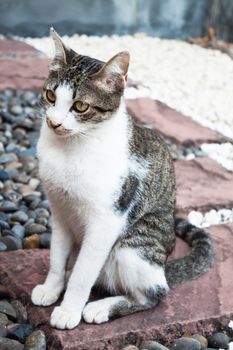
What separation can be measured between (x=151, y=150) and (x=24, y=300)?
2.53 ft

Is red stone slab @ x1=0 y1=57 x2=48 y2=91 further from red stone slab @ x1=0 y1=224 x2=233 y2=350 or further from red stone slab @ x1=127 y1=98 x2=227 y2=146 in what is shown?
red stone slab @ x1=0 y1=224 x2=233 y2=350

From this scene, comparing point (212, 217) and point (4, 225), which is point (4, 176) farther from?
point (212, 217)

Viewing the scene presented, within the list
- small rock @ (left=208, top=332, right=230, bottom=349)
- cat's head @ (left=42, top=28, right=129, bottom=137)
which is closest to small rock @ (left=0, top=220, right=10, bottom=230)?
cat's head @ (left=42, top=28, right=129, bottom=137)

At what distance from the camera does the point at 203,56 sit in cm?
723

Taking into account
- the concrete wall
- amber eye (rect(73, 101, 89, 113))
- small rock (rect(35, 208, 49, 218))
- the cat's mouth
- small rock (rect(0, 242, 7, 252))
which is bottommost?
the concrete wall

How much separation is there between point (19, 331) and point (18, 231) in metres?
0.83

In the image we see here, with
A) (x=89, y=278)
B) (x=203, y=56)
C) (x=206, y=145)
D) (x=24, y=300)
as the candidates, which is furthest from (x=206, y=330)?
(x=203, y=56)

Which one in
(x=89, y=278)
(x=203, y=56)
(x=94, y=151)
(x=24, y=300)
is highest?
(x=94, y=151)

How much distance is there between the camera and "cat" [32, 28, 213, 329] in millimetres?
2393

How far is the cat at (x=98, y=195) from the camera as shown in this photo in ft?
7.85

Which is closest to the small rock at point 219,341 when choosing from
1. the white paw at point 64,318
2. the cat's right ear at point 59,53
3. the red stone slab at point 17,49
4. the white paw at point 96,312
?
the white paw at point 96,312

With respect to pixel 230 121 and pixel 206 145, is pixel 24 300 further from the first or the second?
pixel 230 121

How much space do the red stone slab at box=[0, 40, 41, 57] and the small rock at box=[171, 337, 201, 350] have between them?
3.96 m

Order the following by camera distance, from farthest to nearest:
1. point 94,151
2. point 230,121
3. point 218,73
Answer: point 218,73 → point 230,121 → point 94,151
